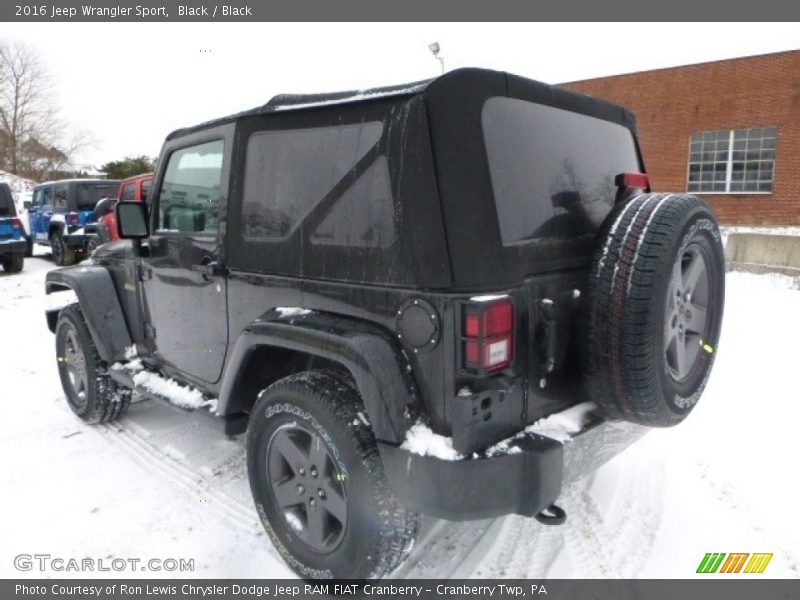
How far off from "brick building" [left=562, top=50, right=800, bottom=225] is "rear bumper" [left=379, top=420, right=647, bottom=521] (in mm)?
19026

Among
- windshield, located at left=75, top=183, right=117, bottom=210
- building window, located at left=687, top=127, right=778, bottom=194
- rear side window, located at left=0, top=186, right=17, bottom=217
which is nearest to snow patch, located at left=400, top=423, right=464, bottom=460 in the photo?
rear side window, located at left=0, top=186, right=17, bottom=217

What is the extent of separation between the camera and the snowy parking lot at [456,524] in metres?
2.63

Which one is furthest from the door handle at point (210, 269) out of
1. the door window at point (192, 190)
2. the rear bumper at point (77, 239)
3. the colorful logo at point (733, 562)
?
the rear bumper at point (77, 239)

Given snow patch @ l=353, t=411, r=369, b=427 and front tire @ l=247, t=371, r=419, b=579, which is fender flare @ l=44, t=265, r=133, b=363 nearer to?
front tire @ l=247, t=371, r=419, b=579

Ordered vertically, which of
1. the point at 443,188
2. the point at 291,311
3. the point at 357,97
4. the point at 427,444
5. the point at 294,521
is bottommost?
the point at 294,521

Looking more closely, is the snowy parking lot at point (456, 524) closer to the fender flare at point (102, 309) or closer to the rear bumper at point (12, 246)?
the fender flare at point (102, 309)

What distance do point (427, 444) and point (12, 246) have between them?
13.3m

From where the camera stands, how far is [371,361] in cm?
205

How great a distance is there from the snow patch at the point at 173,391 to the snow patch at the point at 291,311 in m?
0.78

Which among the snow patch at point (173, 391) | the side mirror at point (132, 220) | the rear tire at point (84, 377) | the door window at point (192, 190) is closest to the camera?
the door window at point (192, 190)

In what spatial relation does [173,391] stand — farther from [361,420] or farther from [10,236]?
[10,236]

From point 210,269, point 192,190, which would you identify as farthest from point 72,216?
point 210,269

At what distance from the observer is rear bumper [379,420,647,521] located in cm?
197

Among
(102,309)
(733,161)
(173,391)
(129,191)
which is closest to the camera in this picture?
(173,391)
